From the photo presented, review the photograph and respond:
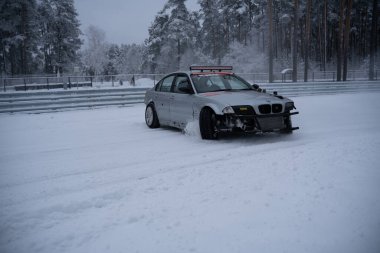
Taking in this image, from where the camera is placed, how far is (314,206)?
321 cm

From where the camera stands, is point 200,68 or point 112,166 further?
point 200,68

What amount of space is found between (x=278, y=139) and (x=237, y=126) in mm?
952

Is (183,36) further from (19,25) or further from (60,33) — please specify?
(19,25)

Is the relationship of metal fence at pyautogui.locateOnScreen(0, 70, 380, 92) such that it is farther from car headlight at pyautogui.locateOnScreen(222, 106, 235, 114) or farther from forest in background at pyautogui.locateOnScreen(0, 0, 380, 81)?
car headlight at pyautogui.locateOnScreen(222, 106, 235, 114)

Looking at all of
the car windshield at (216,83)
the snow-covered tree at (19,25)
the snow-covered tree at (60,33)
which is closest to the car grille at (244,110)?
the car windshield at (216,83)

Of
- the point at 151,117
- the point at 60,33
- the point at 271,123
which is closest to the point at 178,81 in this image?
the point at 151,117

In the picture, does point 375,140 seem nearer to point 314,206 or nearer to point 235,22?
point 314,206

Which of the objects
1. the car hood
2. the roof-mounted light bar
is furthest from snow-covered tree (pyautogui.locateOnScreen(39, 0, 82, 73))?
the car hood

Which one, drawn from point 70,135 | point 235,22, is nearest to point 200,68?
point 70,135

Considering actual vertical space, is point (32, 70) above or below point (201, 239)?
above

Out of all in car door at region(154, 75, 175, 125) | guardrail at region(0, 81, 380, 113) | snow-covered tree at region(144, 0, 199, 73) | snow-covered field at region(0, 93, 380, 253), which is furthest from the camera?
snow-covered tree at region(144, 0, 199, 73)

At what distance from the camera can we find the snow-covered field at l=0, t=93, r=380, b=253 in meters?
2.72

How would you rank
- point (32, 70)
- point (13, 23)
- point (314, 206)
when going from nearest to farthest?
point (314, 206), point (13, 23), point (32, 70)

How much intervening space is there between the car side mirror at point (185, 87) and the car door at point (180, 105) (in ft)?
0.21
